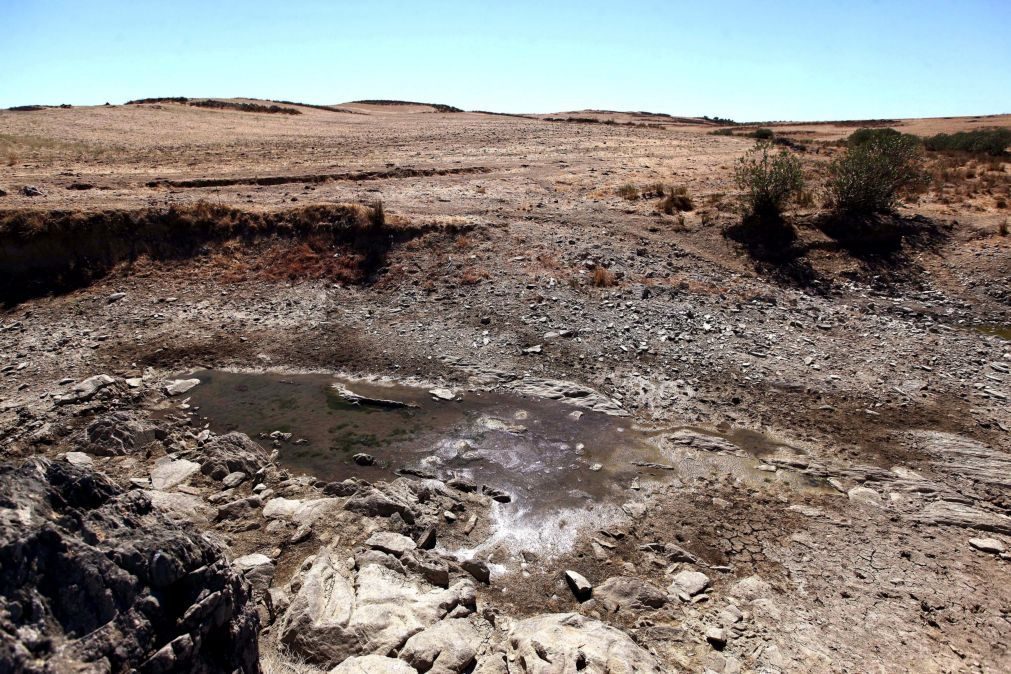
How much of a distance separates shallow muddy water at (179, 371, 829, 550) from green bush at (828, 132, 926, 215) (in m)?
12.3

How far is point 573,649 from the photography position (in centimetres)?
623

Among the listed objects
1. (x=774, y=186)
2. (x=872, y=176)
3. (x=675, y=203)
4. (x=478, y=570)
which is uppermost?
(x=872, y=176)

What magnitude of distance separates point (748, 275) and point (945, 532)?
9988 mm

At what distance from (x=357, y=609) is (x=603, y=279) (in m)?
12.2

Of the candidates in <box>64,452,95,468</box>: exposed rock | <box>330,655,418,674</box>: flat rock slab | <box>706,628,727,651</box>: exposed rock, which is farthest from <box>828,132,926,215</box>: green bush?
<box>64,452,95,468</box>: exposed rock

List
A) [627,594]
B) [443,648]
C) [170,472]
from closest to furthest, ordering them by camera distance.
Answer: [443,648] → [627,594] → [170,472]

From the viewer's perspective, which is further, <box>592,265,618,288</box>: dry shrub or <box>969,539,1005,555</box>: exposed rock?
<box>592,265,618,288</box>: dry shrub

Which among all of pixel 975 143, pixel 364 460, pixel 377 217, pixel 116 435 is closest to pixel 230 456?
pixel 364 460

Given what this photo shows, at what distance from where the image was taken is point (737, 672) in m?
6.38

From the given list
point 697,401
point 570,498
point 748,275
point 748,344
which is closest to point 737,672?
point 570,498

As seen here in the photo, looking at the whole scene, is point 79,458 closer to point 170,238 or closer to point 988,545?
point 170,238

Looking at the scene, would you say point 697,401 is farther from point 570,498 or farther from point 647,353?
point 570,498

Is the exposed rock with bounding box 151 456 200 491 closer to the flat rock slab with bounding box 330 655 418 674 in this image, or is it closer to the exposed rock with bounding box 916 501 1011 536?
the flat rock slab with bounding box 330 655 418 674

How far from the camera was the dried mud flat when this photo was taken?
5.87 meters
